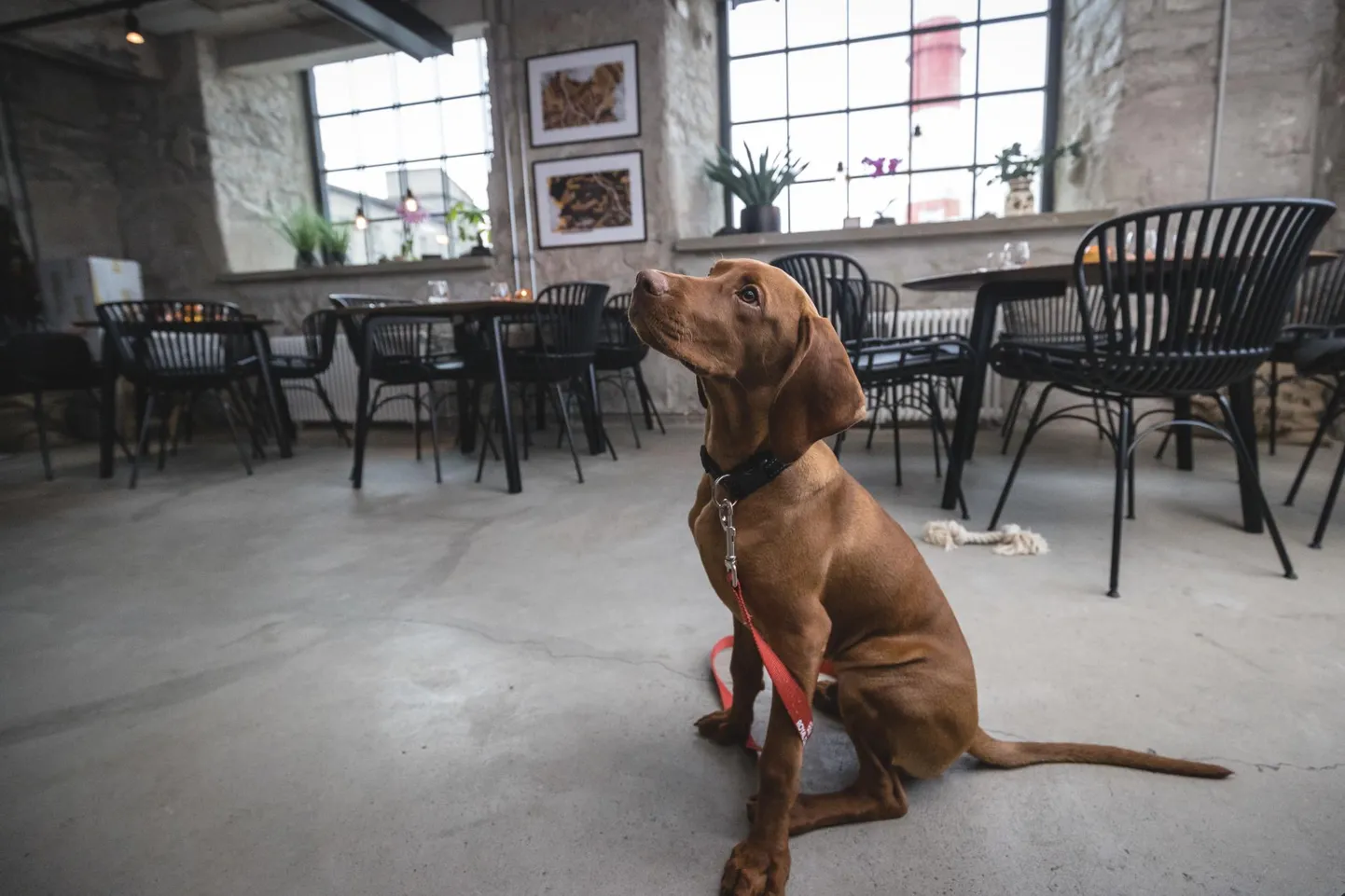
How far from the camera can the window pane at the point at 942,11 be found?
448cm

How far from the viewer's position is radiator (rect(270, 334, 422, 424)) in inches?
207

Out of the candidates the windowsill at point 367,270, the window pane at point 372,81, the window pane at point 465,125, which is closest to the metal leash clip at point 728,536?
the windowsill at point 367,270

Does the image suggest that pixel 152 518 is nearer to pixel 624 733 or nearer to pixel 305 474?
pixel 305 474

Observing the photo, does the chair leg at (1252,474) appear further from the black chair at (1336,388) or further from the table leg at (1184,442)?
the table leg at (1184,442)

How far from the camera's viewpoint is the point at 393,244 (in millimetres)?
6059

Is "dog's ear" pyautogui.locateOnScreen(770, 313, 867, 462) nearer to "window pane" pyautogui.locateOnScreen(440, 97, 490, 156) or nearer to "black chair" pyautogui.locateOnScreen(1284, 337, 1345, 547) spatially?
"black chair" pyautogui.locateOnScreen(1284, 337, 1345, 547)

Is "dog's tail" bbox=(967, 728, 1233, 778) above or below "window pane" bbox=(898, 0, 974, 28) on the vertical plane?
below

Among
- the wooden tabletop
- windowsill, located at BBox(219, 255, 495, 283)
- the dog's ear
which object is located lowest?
the dog's ear

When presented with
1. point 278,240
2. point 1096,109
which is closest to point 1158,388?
point 1096,109

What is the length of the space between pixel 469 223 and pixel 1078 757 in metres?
5.77

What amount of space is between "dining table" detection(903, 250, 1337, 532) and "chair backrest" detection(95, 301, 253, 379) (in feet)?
12.2

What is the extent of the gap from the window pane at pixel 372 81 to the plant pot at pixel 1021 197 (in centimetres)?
518

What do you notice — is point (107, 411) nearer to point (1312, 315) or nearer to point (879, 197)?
point (879, 197)

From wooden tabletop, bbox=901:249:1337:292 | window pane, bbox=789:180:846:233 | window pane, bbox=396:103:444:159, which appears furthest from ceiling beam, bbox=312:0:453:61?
wooden tabletop, bbox=901:249:1337:292
